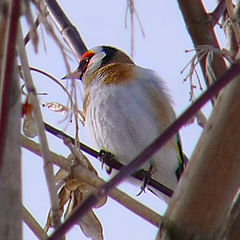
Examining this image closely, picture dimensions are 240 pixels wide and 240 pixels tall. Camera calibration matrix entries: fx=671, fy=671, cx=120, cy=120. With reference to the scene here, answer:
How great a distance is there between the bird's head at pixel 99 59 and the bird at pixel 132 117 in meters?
0.50

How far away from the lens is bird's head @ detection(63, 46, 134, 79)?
3817 millimetres

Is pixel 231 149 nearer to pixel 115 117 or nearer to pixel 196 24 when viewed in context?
pixel 196 24

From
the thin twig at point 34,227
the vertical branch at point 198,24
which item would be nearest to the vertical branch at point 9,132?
the thin twig at point 34,227

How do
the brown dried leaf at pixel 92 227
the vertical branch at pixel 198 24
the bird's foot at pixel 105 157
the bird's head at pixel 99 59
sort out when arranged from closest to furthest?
1. the brown dried leaf at pixel 92 227
2. the vertical branch at pixel 198 24
3. the bird's foot at pixel 105 157
4. the bird's head at pixel 99 59

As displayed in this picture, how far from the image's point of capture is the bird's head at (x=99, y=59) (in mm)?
3817

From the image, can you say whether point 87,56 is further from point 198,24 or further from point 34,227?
point 34,227

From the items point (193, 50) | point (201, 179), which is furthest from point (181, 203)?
point (193, 50)

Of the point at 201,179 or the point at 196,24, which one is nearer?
the point at 201,179

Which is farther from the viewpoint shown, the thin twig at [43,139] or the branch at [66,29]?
the branch at [66,29]

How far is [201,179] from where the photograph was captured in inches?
35.2

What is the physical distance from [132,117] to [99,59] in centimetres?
99

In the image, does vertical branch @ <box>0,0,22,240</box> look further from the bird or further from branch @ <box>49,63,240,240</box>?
the bird

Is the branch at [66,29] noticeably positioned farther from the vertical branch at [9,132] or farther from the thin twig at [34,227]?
the vertical branch at [9,132]

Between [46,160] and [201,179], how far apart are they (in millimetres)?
207
